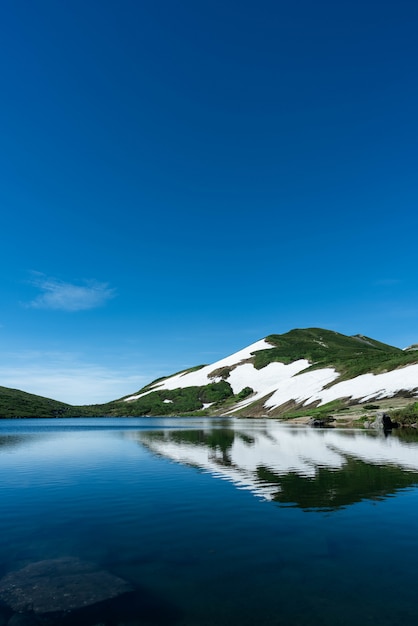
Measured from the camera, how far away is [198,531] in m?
19.4

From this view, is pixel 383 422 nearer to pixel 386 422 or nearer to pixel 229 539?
pixel 386 422

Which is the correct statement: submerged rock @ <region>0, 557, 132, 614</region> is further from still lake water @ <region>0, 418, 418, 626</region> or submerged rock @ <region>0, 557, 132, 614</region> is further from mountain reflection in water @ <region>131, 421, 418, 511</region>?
mountain reflection in water @ <region>131, 421, 418, 511</region>

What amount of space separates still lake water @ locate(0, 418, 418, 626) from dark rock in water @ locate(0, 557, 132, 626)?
191 millimetres

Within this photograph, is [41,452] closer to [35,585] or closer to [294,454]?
[294,454]

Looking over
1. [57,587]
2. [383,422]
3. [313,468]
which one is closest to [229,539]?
[57,587]

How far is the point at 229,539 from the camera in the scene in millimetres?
18141

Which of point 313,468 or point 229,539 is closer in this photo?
point 229,539

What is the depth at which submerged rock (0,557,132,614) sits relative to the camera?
11922 millimetres

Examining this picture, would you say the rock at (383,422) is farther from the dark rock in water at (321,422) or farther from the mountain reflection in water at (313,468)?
the mountain reflection in water at (313,468)

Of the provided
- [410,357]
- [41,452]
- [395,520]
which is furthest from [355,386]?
[395,520]

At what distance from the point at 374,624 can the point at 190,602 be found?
199 inches

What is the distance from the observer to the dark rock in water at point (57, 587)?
39.1 feet

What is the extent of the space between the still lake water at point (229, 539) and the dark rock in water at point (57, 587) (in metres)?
0.19

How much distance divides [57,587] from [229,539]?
7809 mm
